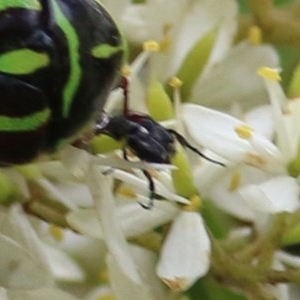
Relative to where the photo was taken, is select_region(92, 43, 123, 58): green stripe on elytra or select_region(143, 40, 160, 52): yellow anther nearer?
select_region(92, 43, 123, 58): green stripe on elytra

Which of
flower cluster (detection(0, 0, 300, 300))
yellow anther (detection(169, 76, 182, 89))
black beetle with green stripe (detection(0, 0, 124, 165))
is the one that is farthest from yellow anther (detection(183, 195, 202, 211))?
black beetle with green stripe (detection(0, 0, 124, 165))

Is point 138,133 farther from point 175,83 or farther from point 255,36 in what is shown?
point 255,36

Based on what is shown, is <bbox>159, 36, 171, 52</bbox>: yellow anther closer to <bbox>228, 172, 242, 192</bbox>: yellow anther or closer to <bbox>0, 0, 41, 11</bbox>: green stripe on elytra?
<bbox>228, 172, 242, 192</bbox>: yellow anther

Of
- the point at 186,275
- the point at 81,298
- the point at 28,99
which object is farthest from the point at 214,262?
the point at 28,99

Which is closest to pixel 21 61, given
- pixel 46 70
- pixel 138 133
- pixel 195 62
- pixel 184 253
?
pixel 46 70

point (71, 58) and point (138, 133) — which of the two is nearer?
point (71, 58)

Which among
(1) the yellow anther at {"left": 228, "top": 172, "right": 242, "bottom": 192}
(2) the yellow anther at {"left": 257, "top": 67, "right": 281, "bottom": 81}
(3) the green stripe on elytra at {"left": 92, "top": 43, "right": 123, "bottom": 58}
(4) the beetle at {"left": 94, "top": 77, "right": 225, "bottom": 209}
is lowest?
(1) the yellow anther at {"left": 228, "top": 172, "right": 242, "bottom": 192}
